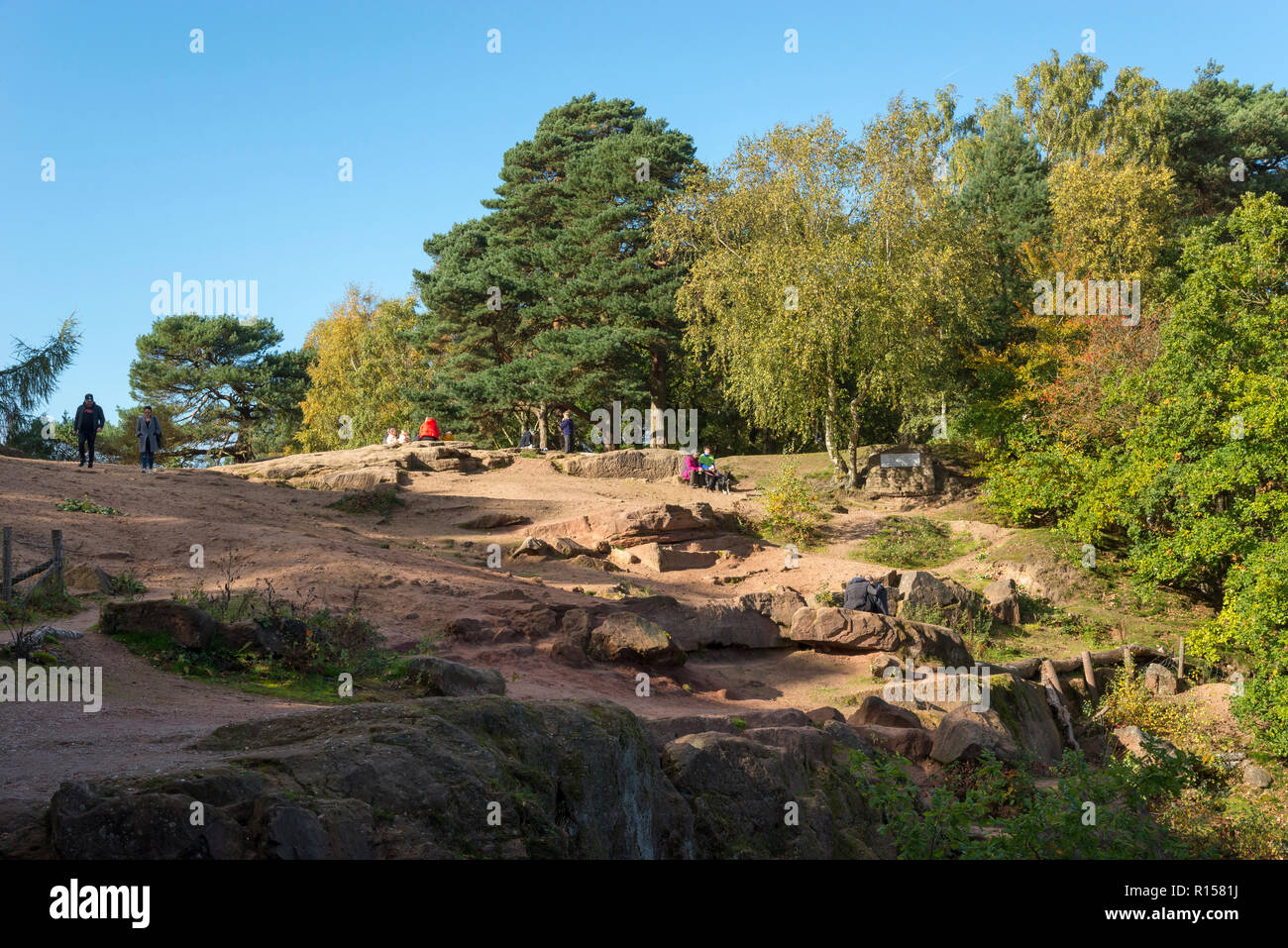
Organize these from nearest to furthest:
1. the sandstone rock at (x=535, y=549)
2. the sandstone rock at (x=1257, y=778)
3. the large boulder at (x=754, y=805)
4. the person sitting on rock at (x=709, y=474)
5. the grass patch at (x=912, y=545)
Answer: the large boulder at (x=754, y=805) → the sandstone rock at (x=1257, y=778) → the sandstone rock at (x=535, y=549) → the grass patch at (x=912, y=545) → the person sitting on rock at (x=709, y=474)

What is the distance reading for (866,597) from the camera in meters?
19.3

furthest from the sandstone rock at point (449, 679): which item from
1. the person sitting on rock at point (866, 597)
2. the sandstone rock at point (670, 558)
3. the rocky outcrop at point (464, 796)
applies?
the sandstone rock at point (670, 558)

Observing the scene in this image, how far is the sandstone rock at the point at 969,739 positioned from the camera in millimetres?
12594

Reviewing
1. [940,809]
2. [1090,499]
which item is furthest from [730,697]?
[1090,499]

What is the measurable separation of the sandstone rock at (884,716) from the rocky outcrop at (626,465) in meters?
18.8

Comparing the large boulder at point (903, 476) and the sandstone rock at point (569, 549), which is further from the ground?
the large boulder at point (903, 476)

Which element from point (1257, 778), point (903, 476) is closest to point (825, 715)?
point (1257, 778)

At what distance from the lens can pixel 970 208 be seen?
40.4m

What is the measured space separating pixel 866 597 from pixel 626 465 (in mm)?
14121

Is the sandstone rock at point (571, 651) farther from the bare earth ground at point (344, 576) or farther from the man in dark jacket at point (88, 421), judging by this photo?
the man in dark jacket at point (88, 421)

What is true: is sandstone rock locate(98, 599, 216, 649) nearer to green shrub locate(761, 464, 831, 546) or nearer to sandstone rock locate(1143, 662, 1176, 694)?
green shrub locate(761, 464, 831, 546)

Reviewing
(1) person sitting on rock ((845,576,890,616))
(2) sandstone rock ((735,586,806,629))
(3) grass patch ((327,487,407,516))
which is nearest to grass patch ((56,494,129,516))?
Result: (3) grass patch ((327,487,407,516))

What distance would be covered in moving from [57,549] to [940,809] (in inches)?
483

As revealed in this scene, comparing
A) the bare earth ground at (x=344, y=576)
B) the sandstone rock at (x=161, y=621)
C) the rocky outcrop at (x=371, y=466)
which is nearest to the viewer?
the bare earth ground at (x=344, y=576)
